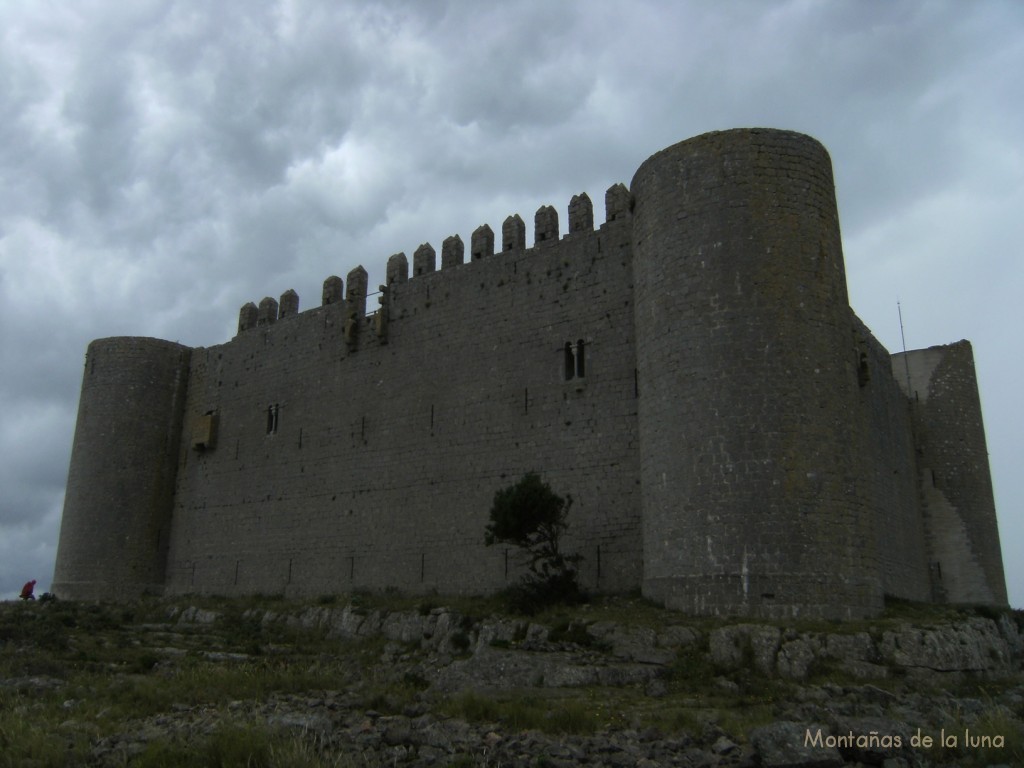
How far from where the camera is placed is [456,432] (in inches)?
763

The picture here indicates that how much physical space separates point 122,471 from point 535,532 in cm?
1515

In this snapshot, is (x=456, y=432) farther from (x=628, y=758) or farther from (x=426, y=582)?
(x=628, y=758)

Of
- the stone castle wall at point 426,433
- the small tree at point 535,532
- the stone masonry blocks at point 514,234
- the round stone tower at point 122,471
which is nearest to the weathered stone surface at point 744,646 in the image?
the stone castle wall at point 426,433

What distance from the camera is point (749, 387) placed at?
1422cm

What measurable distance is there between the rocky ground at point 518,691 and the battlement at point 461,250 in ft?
25.9

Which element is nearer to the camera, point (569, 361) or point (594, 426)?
point (594, 426)

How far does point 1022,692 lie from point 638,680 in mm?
5198

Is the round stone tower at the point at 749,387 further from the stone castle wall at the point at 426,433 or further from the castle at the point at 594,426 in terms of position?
the stone castle wall at the point at 426,433

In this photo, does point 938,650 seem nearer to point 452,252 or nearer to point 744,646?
point 744,646

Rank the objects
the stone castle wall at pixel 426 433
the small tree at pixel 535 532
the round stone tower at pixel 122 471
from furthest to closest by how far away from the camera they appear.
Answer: the round stone tower at pixel 122 471 → the stone castle wall at pixel 426 433 → the small tree at pixel 535 532

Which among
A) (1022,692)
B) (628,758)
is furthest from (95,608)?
(1022,692)

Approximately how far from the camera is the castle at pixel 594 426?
14.1m

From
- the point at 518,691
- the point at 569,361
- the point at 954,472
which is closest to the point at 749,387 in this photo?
the point at 569,361

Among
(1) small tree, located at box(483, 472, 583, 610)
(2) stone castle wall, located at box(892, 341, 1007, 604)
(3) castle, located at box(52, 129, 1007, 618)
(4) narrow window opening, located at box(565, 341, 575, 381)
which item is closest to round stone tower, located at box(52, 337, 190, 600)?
(3) castle, located at box(52, 129, 1007, 618)
